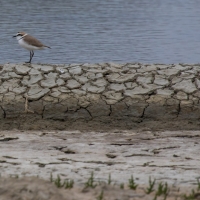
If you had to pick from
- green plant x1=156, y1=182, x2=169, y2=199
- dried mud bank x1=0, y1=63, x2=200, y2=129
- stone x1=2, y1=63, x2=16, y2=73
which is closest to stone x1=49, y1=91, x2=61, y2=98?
dried mud bank x1=0, y1=63, x2=200, y2=129

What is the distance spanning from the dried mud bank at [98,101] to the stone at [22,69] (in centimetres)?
5

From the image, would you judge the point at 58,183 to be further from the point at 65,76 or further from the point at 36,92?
the point at 65,76

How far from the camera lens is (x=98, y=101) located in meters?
12.9

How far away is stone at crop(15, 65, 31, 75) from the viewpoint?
44.3 ft

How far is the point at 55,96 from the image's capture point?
1304 cm

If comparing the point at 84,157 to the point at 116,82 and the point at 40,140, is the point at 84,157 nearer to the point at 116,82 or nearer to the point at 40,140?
the point at 40,140

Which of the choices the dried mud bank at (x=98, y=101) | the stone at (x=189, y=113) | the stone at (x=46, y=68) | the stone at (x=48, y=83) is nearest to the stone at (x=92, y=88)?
the dried mud bank at (x=98, y=101)

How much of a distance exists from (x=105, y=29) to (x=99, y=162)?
53.1ft

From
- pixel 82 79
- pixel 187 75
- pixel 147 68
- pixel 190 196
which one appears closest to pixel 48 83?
pixel 82 79

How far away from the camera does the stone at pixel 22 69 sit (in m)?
13.5

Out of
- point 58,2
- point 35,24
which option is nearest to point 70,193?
point 35,24

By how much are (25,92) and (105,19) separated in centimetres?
1508

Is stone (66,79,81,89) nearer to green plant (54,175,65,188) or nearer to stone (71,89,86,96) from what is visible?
stone (71,89,86,96)

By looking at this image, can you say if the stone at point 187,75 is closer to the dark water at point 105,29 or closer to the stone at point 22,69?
the stone at point 22,69
